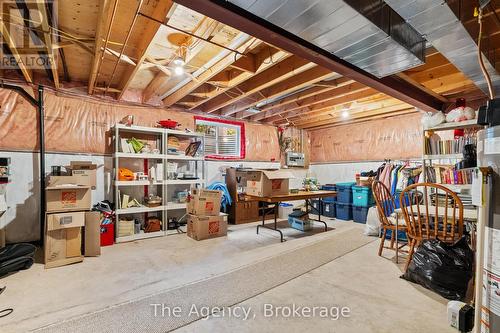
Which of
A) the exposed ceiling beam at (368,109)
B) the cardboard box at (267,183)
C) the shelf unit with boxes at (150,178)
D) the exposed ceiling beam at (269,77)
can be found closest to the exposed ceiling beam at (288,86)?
the exposed ceiling beam at (269,77)

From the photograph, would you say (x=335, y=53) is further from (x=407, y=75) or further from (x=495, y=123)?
(x=407, y=75)

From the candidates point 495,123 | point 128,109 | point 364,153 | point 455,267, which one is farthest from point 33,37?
point 364,153

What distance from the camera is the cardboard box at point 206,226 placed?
3.77 meters

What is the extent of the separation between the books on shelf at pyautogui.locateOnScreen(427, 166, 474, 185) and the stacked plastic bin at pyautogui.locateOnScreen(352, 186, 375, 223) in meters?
1.79

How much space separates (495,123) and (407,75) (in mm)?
2448

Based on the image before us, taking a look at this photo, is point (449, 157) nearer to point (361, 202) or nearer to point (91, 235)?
point (361, 202)

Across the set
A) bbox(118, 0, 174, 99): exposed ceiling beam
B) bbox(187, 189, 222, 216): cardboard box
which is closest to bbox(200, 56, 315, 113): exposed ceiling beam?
bbox(118, 0, 174, 99): exposed ceiling beam

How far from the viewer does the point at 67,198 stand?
2.87 meters

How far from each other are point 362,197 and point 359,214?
375 mm

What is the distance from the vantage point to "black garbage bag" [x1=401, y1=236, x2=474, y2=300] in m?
2.00

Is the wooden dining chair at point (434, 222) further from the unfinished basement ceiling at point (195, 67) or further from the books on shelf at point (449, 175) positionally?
the unfinished basement ceiling at point (195, 67)

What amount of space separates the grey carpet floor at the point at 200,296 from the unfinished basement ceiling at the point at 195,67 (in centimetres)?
219

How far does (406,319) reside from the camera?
70.5 inches

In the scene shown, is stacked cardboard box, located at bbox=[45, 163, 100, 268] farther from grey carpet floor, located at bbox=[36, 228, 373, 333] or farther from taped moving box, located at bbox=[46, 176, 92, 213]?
grey carpet floor, located at bbox=[36, 228, 373, 333]
